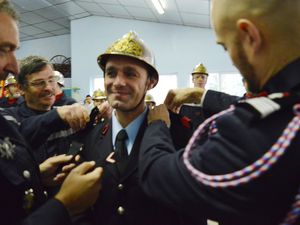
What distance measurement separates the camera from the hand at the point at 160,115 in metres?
1.15

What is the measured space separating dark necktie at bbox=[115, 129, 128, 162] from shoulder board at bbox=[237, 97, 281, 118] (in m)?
0.77

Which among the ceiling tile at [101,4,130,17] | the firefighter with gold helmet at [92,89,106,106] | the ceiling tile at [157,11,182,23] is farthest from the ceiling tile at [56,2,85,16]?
the firefighter with gold helmet at [92,89,106,106]

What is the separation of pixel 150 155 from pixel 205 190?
216mm

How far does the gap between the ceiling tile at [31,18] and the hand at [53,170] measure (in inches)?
278

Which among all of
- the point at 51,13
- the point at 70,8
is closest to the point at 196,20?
the point at 70,8

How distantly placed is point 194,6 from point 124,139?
4.88m

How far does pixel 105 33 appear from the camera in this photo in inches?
314

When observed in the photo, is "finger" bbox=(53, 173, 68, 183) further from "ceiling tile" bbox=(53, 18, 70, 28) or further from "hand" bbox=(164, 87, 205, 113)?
"ceiling tile" bbox=(53, 18, 70, 28)

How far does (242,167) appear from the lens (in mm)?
651

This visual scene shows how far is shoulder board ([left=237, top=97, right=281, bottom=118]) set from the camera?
64 centimetres

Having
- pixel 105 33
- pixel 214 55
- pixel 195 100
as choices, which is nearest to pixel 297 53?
pixel 195 100

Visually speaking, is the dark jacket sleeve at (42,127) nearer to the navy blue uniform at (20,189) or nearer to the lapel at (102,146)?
the lapel at (102,146)

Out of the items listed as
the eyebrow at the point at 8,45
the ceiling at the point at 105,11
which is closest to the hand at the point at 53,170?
the eyebrow at the point at 8,45

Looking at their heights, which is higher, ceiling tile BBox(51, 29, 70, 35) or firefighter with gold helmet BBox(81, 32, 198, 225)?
ceiling tile BBox(51, 29, 70, 35)
